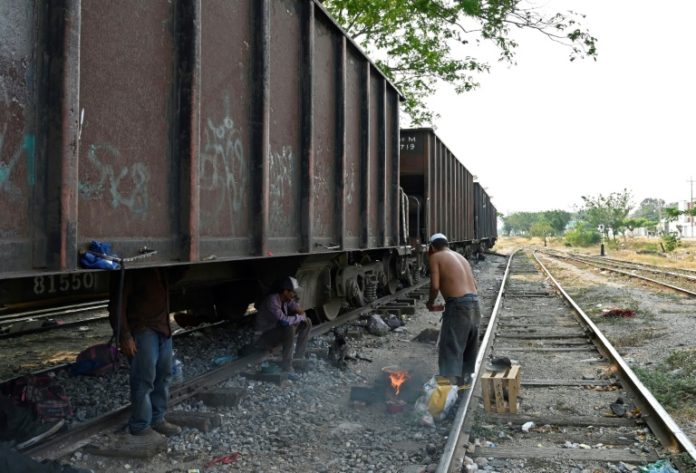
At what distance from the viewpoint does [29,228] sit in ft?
9.16

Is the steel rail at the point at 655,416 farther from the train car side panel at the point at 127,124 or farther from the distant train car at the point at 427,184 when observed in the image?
the distant train car at the point at 427,184

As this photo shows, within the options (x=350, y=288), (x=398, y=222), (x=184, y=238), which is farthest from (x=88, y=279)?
(x=398, y=222)

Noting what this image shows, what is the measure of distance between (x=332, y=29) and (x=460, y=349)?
12.2 ft

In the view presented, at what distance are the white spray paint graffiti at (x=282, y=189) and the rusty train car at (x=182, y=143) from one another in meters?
0.02

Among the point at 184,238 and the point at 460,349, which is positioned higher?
the point at 184,238

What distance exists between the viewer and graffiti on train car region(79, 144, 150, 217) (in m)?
3.18

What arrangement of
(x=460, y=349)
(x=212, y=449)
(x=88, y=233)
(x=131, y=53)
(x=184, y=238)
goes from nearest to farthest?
(x=88, y=233) → (x=131, y=53) → (x=184, y=238) → (x=212, y=449) → (x=460, y=349)

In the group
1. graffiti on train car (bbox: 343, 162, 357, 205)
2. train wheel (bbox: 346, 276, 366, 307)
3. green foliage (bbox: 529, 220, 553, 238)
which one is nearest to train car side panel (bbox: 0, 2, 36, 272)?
graffiti on train car (bbox: 343, 162, 357, 205)

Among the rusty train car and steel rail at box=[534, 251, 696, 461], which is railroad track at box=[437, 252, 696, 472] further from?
the rusty train car

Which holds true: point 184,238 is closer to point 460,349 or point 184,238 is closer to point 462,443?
point 462,443

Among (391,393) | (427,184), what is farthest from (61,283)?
(427,184)

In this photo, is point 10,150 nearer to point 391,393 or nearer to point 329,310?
point 391,393

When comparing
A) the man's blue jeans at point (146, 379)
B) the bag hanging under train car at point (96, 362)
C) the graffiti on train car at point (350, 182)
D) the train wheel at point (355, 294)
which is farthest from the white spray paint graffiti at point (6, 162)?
the train wheel at point (355, 294)

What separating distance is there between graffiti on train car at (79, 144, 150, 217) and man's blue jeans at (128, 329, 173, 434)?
3.69 ft
